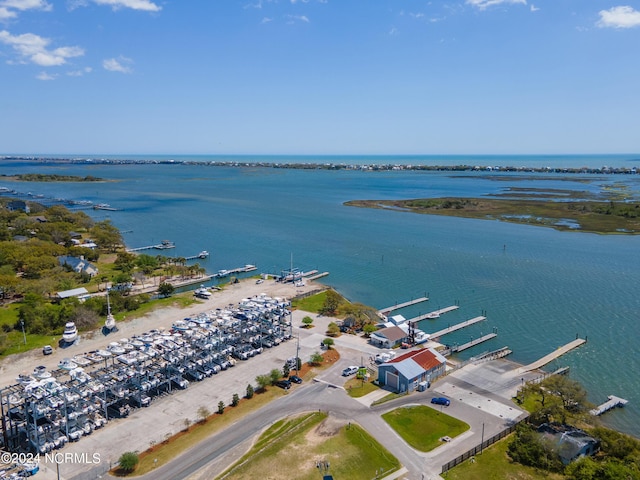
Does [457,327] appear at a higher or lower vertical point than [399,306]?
lower

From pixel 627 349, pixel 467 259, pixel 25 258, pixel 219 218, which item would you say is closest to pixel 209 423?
pixel 627 349

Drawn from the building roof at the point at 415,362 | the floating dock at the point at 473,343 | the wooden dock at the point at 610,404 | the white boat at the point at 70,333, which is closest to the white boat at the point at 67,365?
the white boat at the point at 70,333

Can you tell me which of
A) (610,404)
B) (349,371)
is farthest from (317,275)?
(610,404)

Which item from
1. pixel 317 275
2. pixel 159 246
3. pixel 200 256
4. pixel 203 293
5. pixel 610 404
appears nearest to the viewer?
pixel 610 404

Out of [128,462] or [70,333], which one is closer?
[128,462]

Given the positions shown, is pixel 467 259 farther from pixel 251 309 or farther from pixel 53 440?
pixel 53 440

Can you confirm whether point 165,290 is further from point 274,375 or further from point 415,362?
point 415,362
